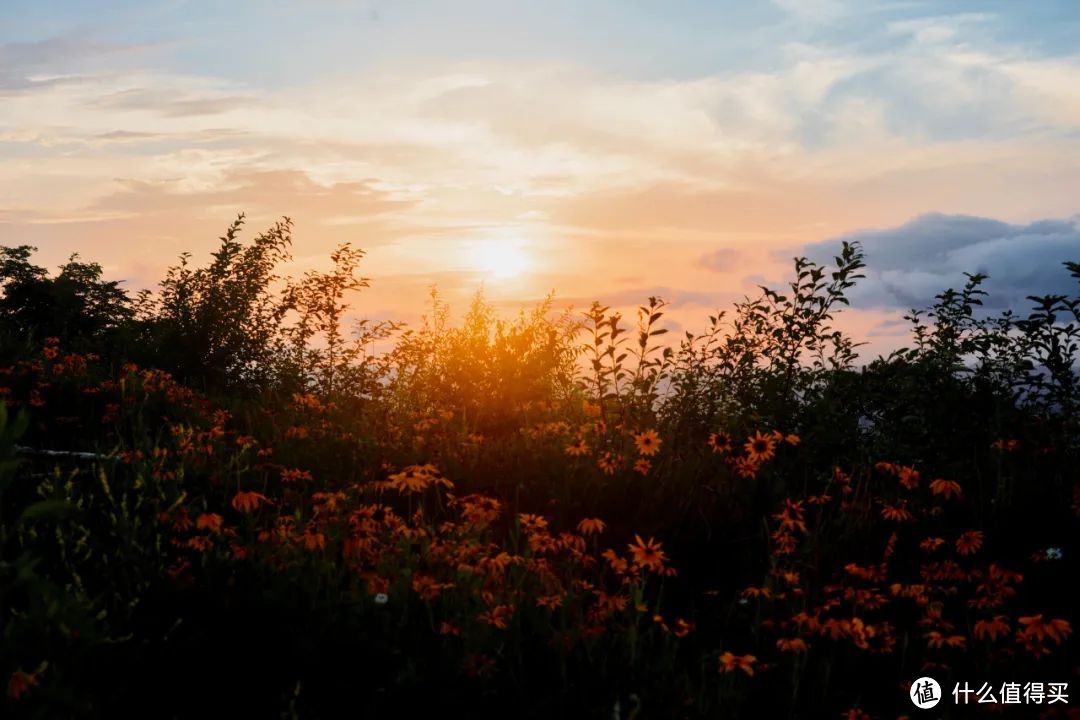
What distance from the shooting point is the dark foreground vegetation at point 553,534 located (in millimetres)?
3490

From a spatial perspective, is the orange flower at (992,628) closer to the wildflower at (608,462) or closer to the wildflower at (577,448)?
the wildflower at (608,462)

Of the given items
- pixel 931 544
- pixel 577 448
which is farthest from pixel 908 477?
pixel 577 448

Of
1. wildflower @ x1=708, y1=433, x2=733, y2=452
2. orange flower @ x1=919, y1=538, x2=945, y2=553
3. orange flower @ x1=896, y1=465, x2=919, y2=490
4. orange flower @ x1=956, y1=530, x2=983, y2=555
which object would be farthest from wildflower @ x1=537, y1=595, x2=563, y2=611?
orange flower @ x1=896, y1=465, x2=919, y2=490

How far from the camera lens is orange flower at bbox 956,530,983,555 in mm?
4711

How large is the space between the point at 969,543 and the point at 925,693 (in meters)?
1.07

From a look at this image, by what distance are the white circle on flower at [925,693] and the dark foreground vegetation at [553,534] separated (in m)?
0.10

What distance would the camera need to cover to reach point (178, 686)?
3.44 metres

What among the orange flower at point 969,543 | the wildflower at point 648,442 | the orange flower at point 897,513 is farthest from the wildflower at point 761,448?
the orange flower at point 969,543

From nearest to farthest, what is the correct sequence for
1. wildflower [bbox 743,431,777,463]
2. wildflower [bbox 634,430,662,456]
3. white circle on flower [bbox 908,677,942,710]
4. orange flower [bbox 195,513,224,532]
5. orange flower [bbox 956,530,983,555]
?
white circle on flower [bbox 908,677,942,710] < orange flower [bbox 195,513,224,532] < orange flower [bbox 956,530,983,555] < wildflower [bbox 743,431,777,463] < wildflower [bbox 634,430,662,456]

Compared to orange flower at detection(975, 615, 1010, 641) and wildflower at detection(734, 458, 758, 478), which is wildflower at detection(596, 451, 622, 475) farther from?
orange flower at detection(975, 615, 1010, 641)

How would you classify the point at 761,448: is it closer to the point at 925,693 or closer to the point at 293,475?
the point at 925,693

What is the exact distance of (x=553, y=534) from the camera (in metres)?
5.47

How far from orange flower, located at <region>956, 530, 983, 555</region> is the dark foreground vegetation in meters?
0.02

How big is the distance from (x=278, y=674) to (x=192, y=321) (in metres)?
8.44
